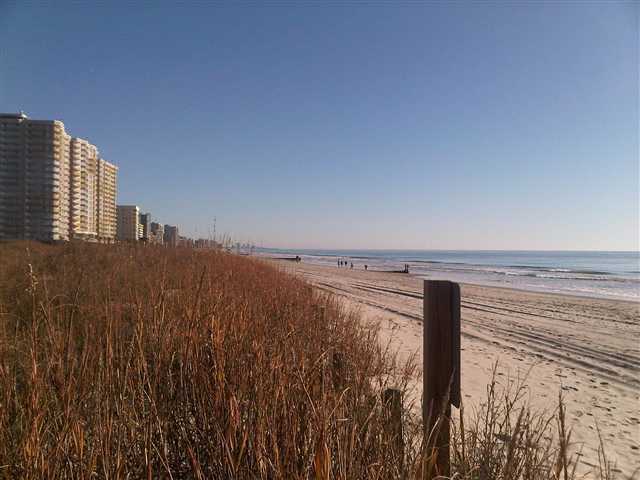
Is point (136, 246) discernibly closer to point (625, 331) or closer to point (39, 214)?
point (625, 331)

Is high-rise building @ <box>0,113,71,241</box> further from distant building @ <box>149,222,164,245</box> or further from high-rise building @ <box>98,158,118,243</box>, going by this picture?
distant building @ <box>149,222,164,245</box>

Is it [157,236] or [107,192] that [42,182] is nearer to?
[107,192]

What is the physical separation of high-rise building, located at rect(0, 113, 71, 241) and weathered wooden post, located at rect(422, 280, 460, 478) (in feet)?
99.0

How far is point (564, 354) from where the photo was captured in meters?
6.95

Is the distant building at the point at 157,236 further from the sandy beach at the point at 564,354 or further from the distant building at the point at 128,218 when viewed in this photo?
the sandy beach at the point at 564,354

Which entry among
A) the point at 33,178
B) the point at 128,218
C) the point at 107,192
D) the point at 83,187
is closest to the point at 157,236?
the point at 33,178

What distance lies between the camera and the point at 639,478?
3047 millimetres

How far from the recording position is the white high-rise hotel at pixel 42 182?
25.6 metres

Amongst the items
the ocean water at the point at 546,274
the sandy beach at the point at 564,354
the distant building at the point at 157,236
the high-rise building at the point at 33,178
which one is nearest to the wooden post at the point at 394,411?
the sandy beach at the point at 564,354

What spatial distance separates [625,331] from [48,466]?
12580 millimetres

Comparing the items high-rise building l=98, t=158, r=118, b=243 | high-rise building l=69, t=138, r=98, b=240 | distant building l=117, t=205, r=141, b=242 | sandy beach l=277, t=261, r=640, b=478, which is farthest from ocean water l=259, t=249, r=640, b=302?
high-rise building l=69, t=138, r=98, b=240

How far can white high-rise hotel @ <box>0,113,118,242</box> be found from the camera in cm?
2559

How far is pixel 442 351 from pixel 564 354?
6.97m

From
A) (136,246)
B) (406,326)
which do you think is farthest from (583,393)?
(136,246)
